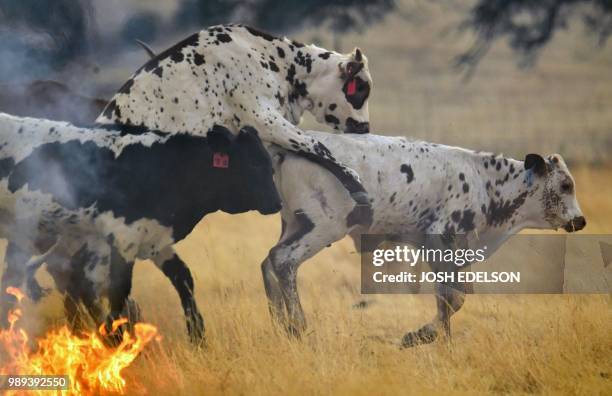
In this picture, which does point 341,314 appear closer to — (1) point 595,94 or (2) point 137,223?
(2) point 137,223

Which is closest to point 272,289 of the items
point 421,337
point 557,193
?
point 421,337

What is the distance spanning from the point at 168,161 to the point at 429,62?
1353cm

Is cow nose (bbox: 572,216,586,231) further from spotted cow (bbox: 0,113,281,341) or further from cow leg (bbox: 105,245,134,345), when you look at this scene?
cow leg (bbox: 105,245,134,345)

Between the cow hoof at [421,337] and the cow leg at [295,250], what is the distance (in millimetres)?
887

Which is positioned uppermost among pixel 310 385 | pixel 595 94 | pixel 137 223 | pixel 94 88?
pixel 595 94

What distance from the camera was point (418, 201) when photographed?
969 centimetres

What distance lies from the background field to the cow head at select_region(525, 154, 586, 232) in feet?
2.50

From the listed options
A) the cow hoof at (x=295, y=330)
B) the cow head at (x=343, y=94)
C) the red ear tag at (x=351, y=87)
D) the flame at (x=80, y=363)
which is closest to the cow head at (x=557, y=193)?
the cow head at (x=343, y=94)

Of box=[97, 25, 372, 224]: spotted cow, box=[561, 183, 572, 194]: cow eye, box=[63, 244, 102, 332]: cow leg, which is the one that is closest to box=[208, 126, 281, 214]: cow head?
box=[97, 25, 372, 224]: spotted cow

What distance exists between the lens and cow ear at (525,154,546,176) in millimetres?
10078

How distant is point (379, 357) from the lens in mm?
8273

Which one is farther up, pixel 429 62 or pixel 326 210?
pixel 429 62

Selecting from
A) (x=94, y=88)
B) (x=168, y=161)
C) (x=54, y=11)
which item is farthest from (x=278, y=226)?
(x=168, y=161)

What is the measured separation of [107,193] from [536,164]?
4.13 m
